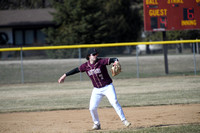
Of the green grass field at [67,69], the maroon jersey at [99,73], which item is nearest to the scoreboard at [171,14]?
the green grass field at [67,69]

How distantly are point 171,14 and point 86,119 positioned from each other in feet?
34.3

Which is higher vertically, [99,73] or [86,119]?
[99,73]

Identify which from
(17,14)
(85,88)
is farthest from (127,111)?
(17,14)

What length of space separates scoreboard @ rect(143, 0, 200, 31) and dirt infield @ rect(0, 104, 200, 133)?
26.1 feet

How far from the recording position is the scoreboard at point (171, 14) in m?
16.5

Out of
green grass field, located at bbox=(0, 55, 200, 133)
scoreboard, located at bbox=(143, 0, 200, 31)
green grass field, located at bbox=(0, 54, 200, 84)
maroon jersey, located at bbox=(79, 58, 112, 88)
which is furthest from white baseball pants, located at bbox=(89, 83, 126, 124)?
green grass field, located at bbox=(0, 54, 200, 84)

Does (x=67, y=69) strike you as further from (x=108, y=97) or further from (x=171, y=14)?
(x=108, y=97)

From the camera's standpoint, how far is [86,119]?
27.0 ft

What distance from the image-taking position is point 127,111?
362 inches

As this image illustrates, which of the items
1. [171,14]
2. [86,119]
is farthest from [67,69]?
[86,119]

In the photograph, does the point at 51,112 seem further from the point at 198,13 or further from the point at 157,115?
the point at 198,13

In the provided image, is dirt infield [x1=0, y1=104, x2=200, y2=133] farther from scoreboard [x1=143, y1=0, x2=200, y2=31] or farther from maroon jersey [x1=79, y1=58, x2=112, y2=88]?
scoreboard [x1=143, y1=0, x2=200, y2=31]

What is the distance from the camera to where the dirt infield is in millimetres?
7120

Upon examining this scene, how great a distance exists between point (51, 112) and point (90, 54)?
393 cm
